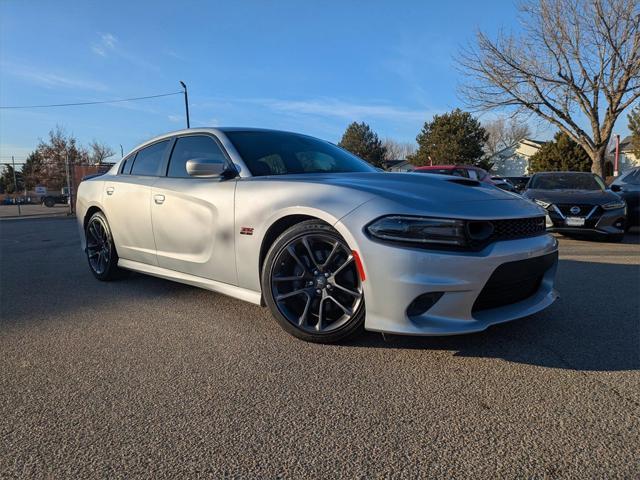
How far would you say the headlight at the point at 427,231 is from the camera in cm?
240

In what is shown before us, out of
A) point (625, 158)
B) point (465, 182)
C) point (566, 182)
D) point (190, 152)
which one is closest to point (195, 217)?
point (190, 152)

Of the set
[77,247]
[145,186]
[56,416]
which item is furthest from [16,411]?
[77,247]

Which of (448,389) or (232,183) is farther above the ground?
(232,183)

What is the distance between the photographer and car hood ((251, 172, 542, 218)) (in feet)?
8.23

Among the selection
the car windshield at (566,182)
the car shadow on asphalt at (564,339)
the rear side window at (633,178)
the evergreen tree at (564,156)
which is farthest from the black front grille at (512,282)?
the evergreen tree at (564,156)

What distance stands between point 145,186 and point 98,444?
2664 mm

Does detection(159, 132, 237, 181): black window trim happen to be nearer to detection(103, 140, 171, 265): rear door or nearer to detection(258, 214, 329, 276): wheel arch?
detection(103, 140, 171, 265): rear door

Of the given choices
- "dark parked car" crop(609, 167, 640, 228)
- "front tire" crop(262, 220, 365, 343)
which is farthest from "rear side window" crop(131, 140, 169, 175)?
"dark parked car" crop(609, 167, 640, 228)

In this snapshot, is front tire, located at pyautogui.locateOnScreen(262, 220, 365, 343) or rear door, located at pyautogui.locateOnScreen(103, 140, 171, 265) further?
rear door, located at pyautogui.locateOnScreen(103, 140, 171, 265)

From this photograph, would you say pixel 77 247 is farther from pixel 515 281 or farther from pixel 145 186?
pixel 515 281

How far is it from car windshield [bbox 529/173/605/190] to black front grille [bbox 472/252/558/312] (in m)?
6.59

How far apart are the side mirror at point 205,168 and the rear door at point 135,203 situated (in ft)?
3.01

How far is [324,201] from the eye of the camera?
269 cm

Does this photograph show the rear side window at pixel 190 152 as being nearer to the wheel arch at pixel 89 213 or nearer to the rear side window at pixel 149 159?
the rear side window at pixel 149 159
